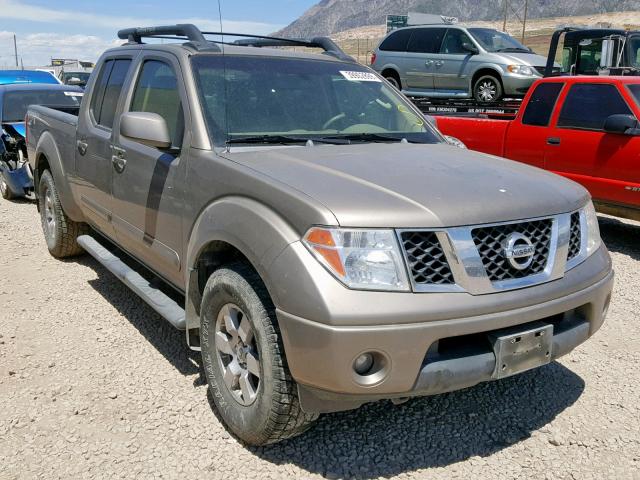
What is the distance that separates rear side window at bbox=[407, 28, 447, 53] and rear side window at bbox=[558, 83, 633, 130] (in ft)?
20.9

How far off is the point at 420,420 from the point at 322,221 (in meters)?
1.39

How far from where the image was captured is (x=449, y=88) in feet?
43.2

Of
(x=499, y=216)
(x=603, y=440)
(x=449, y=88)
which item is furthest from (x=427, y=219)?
(x=449, y=88)

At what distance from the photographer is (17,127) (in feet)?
30.4

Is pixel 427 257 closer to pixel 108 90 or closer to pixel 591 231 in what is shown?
pixel 591 231

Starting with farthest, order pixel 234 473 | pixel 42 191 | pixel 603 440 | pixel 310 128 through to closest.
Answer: pixel 42 191 < pixel 310 128 < pixel 603 440 < pixel 234 473

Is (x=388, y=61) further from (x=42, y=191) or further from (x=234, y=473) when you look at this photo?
(x=234, y=473)

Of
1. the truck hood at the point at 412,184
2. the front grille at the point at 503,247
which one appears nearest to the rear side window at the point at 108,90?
the truck hood at the point at 412,184

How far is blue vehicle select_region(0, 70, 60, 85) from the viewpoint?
12.9 meters

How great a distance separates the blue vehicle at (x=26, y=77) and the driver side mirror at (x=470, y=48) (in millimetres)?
8337

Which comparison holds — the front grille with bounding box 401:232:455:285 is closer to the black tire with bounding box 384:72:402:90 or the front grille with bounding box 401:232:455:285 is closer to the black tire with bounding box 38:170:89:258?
the black tire with bounding box 38:170:89:258

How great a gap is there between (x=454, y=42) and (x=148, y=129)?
10906 millimetres

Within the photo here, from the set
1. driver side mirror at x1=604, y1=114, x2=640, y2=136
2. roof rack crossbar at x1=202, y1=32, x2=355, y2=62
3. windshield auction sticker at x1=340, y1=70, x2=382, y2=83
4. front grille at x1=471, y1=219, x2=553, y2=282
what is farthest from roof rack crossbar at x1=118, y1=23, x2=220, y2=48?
driver side mirror at x1=604, y1=114, x2=640, y2=136

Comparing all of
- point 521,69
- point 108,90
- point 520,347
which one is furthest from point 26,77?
point 520,347
